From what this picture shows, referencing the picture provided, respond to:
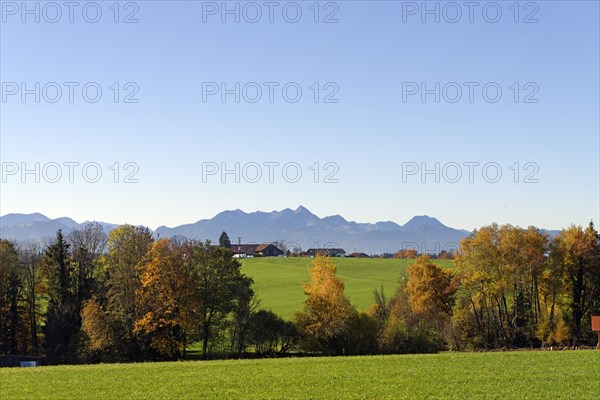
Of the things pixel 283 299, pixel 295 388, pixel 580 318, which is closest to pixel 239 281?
pixel 295 388

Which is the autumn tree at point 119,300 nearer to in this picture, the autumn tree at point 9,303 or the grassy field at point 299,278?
the autumn tree at point 9,303

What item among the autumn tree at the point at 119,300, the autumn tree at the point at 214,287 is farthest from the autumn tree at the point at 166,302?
the autumn tree at the point at 214,287

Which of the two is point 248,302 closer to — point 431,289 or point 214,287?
point 214,287

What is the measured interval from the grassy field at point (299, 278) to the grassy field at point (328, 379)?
57138mm

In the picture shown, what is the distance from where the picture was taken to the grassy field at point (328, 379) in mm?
33875

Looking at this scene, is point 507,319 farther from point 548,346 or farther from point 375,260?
point 375,260

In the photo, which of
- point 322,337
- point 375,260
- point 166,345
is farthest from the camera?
point 375,260

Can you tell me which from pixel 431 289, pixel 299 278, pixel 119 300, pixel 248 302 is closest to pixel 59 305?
pixel 119 300

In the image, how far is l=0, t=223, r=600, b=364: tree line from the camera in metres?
64.4

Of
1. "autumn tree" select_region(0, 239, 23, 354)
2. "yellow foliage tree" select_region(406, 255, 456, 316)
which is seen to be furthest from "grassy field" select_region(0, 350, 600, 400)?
"yellow foliage tree" select_region(406, 255, 456, 316)

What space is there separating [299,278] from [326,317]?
75.9 metres

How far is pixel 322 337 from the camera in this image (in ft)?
231

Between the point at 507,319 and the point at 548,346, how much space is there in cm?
631

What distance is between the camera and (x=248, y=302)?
235 ft
